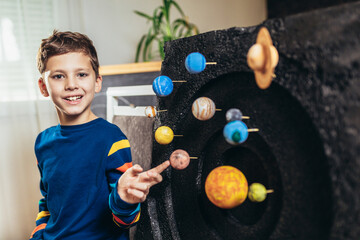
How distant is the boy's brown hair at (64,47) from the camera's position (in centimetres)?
91

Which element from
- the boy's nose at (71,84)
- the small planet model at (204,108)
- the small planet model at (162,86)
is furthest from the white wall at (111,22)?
the small planet model at (204,108)

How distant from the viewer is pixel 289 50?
1.79ft

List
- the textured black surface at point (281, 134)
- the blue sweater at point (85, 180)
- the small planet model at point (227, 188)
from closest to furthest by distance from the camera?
the textured black surface at point (281, 134) < the small planet model at point (227, 188) < the blue sweater at point (85, 180)

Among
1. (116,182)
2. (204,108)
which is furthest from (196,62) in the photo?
(116,182)

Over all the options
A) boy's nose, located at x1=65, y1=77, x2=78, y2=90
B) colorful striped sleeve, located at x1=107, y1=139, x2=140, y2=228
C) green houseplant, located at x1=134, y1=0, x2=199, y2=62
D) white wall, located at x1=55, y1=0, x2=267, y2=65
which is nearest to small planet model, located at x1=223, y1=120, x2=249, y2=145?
colorful striped sleeve, located at x1=107, y1=139, x2=140, y2=228

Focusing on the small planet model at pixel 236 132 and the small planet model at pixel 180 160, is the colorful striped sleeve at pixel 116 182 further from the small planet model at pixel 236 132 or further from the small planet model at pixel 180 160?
the small planet model at pixel 236 132

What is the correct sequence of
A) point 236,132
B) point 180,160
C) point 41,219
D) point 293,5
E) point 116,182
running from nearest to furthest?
point 236,132 → point 180,160 → point 116,182 → point 41,219 → point 293,5

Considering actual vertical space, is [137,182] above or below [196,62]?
below

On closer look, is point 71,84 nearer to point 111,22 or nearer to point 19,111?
point 19,111

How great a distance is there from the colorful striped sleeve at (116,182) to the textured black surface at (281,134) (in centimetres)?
6

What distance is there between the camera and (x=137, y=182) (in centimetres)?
70

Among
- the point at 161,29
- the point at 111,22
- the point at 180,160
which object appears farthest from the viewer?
the point at 111,22

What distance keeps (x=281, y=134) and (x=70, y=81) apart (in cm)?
61

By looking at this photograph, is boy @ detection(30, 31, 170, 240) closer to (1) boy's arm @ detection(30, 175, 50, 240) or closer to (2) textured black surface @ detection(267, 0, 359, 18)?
(1) boy's arm @ detection(30, 175, 50, 240)
